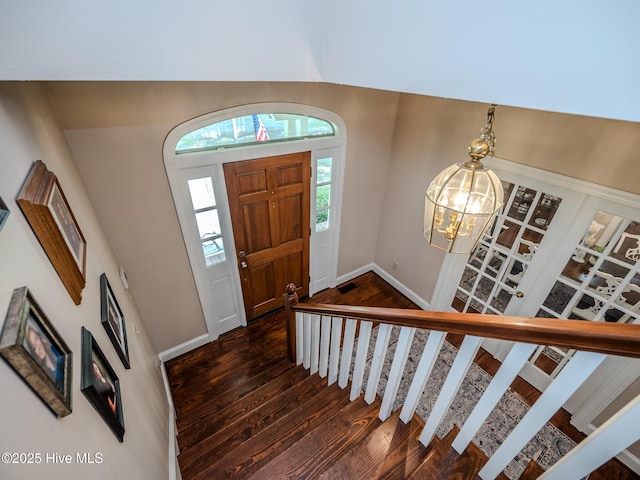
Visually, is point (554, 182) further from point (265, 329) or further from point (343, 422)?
point (265, 329)

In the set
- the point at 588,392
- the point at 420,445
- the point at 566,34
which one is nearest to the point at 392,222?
the point at 588,392

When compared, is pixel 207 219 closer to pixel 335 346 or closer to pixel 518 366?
pixel 335 346

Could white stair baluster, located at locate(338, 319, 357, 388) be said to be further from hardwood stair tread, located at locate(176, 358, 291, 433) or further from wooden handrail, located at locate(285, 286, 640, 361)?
hardwood stair tread, located at locate(176, 358, 291, 433)

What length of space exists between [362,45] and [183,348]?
9.89ft

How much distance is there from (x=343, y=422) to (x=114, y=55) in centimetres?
200

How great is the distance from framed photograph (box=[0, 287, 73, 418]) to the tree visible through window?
175cm

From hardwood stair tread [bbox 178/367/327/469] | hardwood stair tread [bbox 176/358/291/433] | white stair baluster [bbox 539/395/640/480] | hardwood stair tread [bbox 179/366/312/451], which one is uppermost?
white stair baluster [bbox 539/395/640/480]

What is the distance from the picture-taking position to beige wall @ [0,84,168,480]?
544 mm

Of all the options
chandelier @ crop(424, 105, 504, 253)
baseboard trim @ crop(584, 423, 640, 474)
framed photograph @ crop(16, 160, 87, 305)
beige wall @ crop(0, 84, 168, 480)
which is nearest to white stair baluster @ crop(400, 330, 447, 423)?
chandelier @ crop(424, 105, 504, 253)

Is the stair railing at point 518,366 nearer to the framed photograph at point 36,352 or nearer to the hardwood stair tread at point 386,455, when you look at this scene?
the hardwood stair tread at point 386,455

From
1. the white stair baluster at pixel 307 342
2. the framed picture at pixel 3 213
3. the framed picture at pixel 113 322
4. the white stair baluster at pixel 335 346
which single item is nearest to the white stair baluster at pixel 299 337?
the white stair baluster at pixel 307 342

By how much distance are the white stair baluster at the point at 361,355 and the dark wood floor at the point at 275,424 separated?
10 centimetres

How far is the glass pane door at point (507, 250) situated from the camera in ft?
7.57

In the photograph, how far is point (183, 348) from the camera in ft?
9.48
